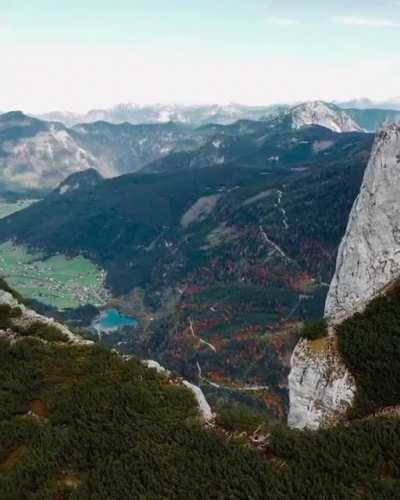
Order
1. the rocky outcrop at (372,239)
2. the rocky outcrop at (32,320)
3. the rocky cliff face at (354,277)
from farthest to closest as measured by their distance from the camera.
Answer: the rocky outcrop at (372,239) < the rocky outcrop at (32,320) < the rocky cliff face at (354,277)

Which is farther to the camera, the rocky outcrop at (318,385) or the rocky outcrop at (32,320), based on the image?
the rocky outcrop at (32,320)

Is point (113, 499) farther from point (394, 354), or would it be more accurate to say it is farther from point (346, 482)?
point (394, 354)

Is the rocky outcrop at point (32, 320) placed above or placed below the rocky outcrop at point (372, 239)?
below

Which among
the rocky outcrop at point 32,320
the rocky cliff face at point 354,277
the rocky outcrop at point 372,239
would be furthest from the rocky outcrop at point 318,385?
the rocky outcrop at point 32,320

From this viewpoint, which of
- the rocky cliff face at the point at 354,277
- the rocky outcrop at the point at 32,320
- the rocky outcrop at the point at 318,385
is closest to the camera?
the rocky outcrop at the point at 318,385

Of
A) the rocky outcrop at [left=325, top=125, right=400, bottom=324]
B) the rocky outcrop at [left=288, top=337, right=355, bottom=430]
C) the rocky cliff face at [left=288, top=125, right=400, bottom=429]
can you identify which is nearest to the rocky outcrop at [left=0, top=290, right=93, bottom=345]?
the rocky outcrop at [left=288, top=337, right=355, bottom=430]

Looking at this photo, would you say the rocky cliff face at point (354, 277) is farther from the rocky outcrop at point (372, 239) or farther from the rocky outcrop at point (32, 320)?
the rocky outcrop at point (32, 320)

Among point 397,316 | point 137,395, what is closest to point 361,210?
point 397,316

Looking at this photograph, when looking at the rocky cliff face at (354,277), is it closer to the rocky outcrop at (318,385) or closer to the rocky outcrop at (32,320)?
the rocky outcrop at (318,385)

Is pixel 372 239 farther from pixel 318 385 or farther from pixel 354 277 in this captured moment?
pixel 318 385
